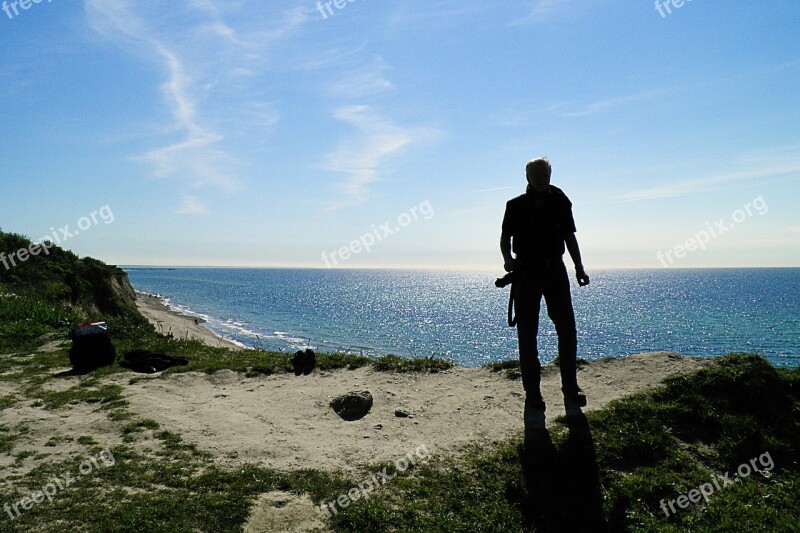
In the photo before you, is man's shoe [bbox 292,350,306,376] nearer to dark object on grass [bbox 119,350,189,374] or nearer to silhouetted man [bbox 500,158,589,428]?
dark object on grass [bbox 119,350,189,374]

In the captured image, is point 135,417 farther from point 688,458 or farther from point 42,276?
point 42,276

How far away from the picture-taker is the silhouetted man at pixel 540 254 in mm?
6391

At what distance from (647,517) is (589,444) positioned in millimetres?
1283

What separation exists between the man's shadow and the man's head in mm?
3346

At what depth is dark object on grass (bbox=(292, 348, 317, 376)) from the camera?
34.8 feet

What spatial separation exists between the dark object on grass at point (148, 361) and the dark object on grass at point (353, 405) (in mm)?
5352

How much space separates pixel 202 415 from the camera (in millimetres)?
7957

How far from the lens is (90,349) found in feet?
36.9

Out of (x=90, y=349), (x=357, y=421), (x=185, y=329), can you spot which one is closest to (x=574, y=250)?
(x=357, y=421)

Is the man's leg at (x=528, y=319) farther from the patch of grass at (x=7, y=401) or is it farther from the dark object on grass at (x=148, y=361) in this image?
the patch of grass at (x=7, y=401)

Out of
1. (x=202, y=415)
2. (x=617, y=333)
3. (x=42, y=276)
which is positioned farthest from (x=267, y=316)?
(x=202, y=415)

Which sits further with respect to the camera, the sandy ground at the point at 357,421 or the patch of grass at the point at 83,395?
the patch of grass at the point at 83,395

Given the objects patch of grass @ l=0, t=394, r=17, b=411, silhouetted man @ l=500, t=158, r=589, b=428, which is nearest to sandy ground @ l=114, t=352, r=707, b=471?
silhouetted man @ l=500, t=158, r=589, b=428

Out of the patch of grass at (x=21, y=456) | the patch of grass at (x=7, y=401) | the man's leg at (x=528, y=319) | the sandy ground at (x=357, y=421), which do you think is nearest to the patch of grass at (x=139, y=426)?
the sandy ground at (x=357, y=421)
